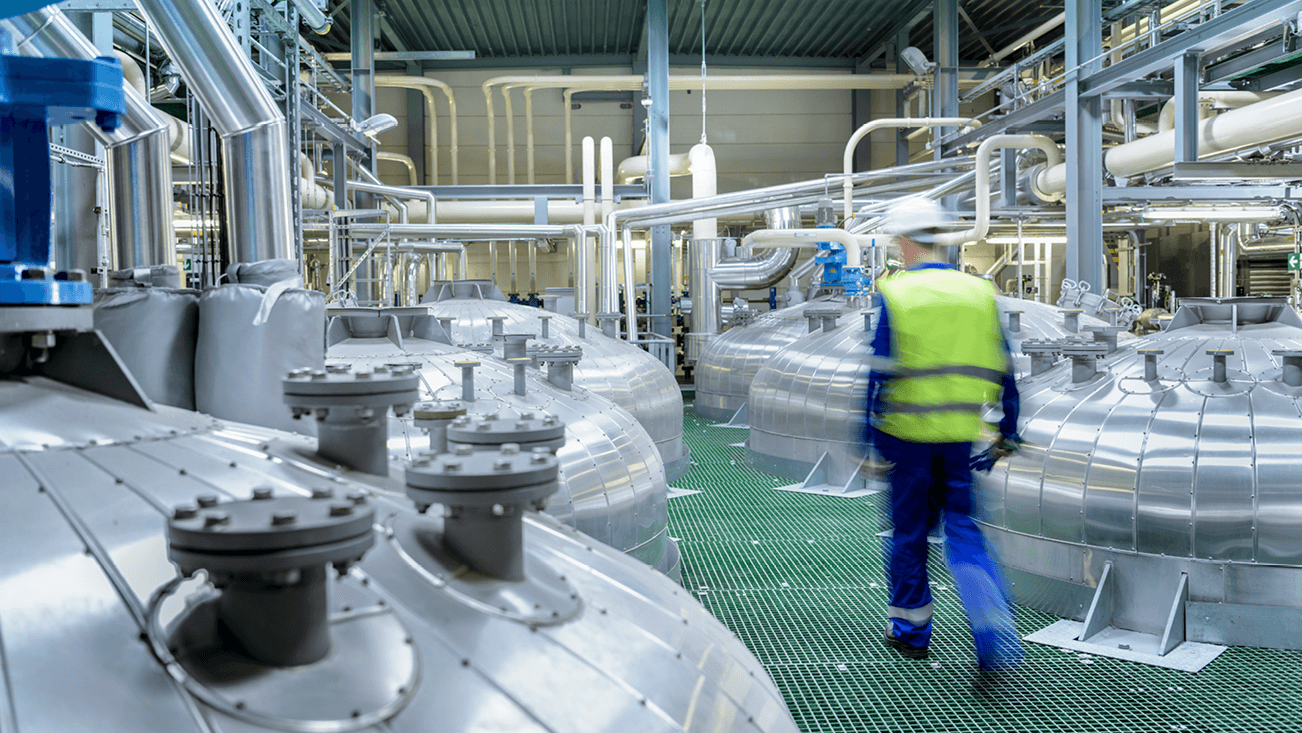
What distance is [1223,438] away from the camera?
4492 millimetres

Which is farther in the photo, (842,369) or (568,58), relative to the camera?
(568,58)

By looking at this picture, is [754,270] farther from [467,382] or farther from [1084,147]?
[467,382]

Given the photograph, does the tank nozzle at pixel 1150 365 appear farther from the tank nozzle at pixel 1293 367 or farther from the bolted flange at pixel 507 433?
the bolted flange at pixel 507 433

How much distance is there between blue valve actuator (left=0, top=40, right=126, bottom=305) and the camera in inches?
74.3

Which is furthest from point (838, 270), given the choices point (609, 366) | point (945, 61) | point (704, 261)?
point (945, 61)

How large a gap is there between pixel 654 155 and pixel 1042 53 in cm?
605

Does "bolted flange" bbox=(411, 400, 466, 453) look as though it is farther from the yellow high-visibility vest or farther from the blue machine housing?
the blue machine housing

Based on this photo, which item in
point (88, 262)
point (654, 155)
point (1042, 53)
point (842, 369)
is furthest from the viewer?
point (654, 155)

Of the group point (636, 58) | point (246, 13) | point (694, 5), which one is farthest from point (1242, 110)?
point (636, 58)

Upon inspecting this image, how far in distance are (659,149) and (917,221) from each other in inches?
452

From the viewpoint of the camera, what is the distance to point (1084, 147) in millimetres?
9734

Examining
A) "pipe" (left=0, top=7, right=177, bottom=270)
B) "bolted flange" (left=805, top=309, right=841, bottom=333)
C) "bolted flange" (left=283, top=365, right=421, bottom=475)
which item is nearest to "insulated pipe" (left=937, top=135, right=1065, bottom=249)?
"bolted flange" (left=805, top=309, right=841, bottom=333)

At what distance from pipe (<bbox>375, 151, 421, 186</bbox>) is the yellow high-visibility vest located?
49.0 feet

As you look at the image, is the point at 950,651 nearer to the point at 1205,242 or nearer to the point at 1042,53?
the point at 1042,53
